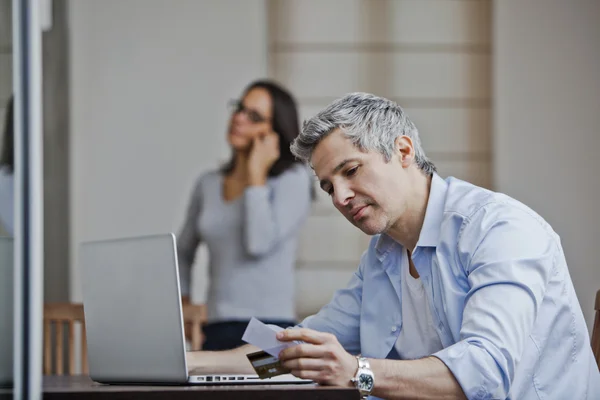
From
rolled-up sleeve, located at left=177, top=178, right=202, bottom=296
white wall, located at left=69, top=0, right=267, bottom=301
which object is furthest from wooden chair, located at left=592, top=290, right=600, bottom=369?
white wall, located at left=69, top=0, right=267, bottom=301

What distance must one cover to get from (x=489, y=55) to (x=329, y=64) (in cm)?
86

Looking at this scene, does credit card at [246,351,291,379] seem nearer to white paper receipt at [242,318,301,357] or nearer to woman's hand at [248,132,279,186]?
white paper receipt at [242,318,301,357]

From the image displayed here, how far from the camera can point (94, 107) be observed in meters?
4.79

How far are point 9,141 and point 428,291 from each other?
2.68 feet

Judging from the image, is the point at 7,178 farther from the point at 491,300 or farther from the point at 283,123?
the point at 283,123

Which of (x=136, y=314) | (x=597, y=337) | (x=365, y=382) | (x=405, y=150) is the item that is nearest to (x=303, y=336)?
(x=365, y=382)

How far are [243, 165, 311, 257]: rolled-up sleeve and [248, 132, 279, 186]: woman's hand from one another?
0.07 m

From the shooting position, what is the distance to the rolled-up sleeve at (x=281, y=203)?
3.36 meters

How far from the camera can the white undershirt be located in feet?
5.57

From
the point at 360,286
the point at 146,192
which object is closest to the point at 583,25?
the point at 146,192

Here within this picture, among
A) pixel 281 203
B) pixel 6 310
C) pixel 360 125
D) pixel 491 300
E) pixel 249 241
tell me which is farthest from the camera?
pixel 281 203

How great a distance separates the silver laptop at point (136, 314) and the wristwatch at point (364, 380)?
0.19 meters

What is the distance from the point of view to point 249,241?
3289 millimetres

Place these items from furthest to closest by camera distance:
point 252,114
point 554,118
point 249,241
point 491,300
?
point 554,118
point 252,114
point 249,241
point 491,300
